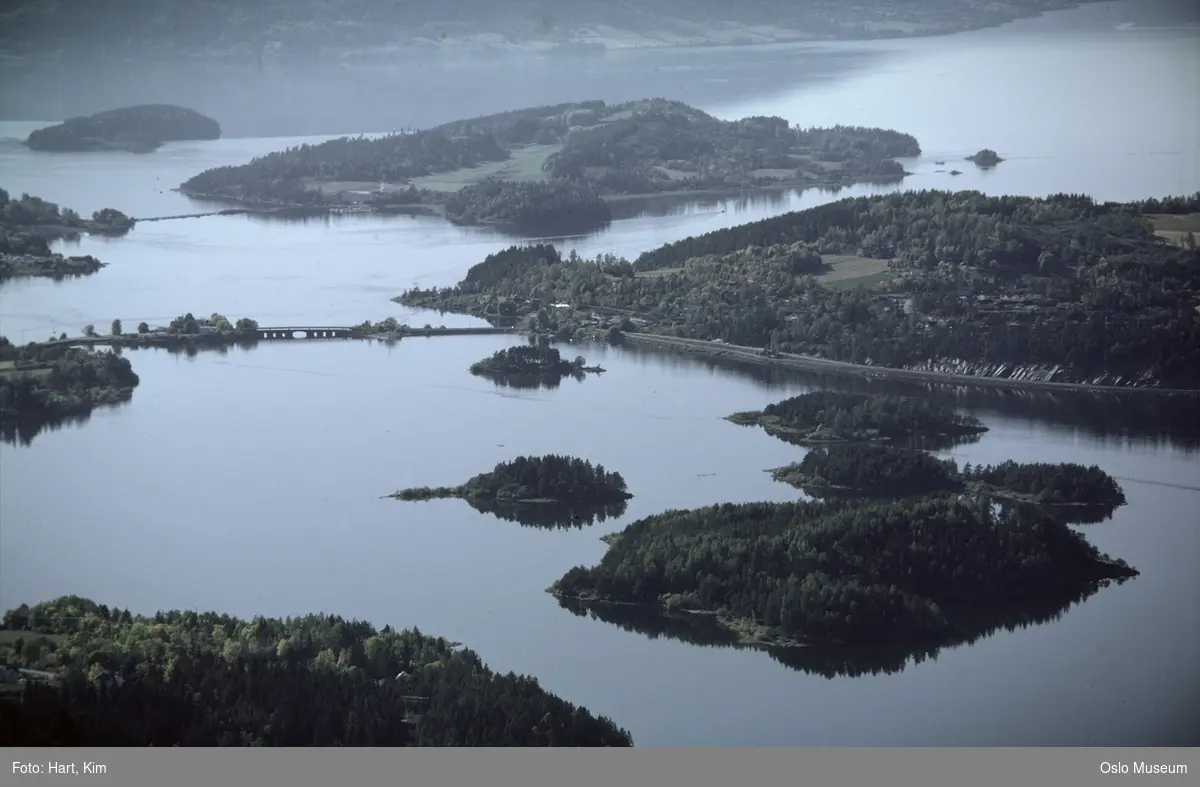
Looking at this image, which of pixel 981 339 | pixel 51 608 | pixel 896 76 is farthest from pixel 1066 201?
pixel 896 76

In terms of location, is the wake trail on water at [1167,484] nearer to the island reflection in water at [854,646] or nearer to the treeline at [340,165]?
the island reflection in water at [854,646]

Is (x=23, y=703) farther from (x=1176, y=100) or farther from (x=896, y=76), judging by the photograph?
(x=896, y=76)

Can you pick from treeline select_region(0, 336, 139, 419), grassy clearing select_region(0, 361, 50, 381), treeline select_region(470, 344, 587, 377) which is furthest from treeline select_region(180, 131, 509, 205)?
grassy clearing select_region(0, 361, 50, 381)

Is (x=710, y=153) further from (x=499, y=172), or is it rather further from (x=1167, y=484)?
(x=1167, y=484)

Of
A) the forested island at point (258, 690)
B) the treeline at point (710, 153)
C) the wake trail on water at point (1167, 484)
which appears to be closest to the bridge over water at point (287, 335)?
the wake trail on water at point (1167, 484)

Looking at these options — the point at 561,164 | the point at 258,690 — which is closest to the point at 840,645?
Answer: the point at 258,690

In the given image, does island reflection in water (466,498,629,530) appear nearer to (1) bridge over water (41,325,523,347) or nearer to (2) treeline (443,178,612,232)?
(1) bridge over water (41,325,523,347)
